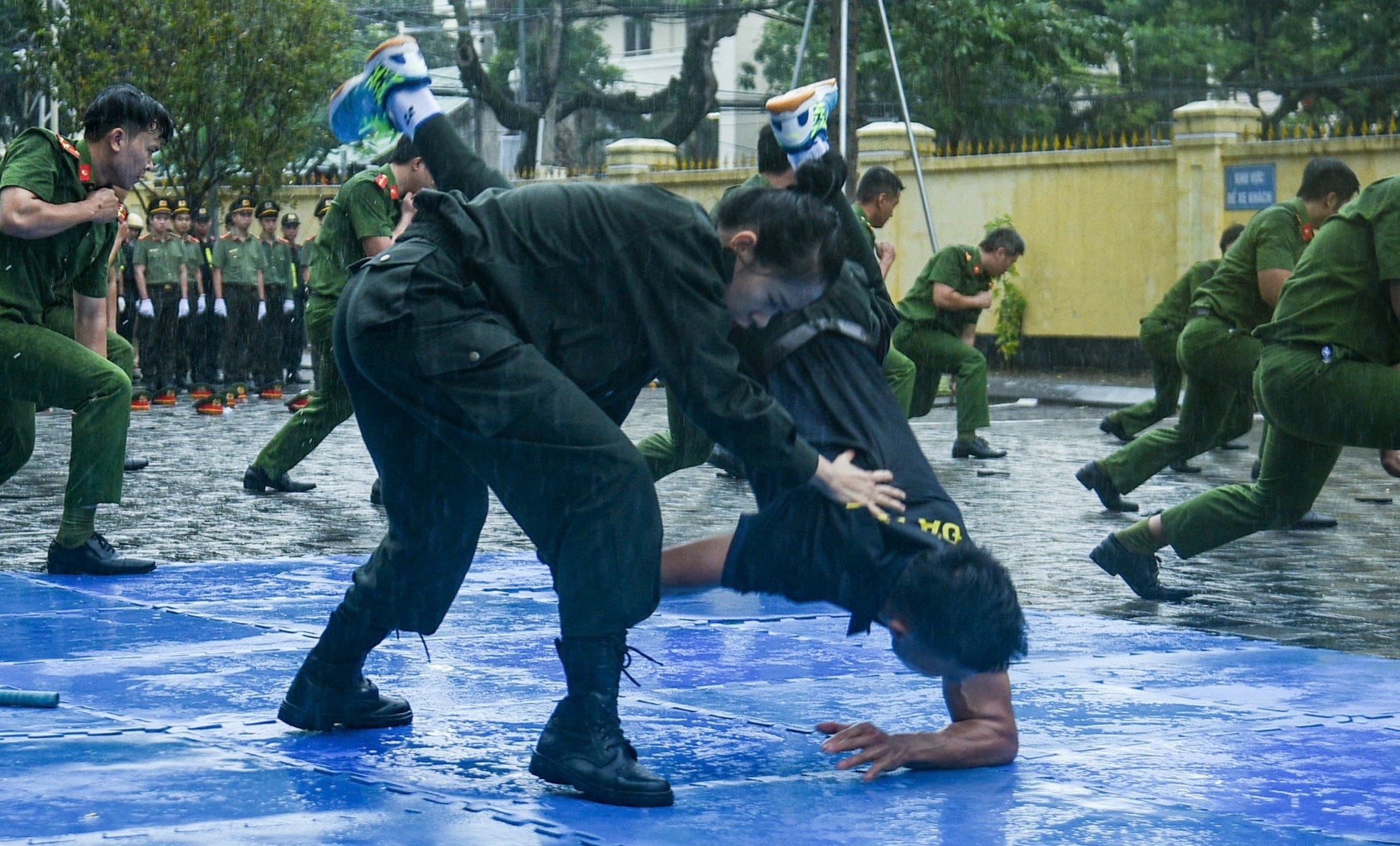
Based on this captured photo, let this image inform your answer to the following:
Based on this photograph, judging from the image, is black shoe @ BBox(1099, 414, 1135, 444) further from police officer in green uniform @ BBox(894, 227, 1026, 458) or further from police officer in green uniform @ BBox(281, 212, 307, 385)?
police officer in green uniform @ BBox(281, 212, 307, 385)

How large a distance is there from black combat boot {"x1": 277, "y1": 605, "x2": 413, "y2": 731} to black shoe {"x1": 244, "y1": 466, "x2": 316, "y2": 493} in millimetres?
5922

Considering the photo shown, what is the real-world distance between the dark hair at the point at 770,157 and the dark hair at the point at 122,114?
2.35m

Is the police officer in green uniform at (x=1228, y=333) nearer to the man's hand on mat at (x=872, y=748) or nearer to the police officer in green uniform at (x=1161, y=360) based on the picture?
the police officer in green uniform at (x=1161, y=360)

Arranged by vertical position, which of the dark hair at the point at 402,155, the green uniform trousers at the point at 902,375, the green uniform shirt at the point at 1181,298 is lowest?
the green uniform trousers at the point at 902,375

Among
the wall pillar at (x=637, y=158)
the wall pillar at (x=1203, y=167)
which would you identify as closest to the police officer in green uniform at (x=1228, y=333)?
the wall pillar at (x=1203, y=167)

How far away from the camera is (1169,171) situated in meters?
22.5

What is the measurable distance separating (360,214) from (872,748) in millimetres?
5773

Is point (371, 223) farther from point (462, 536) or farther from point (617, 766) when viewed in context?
point (617, 766)

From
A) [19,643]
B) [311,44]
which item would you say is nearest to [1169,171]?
[311,44]

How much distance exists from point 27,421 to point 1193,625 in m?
4.23

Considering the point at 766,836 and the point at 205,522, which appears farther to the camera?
the point at 205,522

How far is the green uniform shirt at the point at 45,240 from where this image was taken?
691 cm

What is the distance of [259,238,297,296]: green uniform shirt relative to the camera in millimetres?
21969

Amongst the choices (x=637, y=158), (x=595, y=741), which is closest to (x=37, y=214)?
(x=595, y=741)
